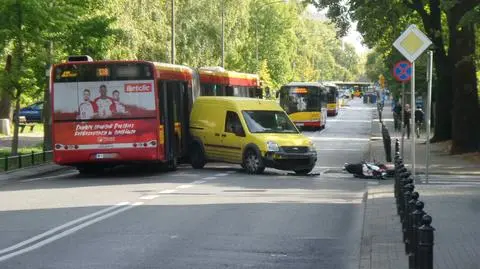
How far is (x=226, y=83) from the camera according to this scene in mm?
30953

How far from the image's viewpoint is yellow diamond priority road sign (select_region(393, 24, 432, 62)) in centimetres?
1661

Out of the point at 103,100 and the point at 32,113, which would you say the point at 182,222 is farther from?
the point at 32,113

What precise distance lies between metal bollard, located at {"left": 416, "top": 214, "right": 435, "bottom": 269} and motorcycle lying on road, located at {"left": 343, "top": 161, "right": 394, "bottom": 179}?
563 inches

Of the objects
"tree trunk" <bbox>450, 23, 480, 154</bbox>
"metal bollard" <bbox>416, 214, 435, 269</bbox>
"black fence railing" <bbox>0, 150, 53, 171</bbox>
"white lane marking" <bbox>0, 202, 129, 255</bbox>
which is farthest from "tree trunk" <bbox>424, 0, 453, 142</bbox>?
"metal bollard" <bbox>416, 214, 435, 269</bbox>

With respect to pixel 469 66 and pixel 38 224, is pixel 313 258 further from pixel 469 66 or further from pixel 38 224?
pixel 469 66

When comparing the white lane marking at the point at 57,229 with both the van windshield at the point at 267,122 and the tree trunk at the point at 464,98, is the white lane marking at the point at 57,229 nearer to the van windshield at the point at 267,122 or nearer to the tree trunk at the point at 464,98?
the van windshield at the point at 267,122

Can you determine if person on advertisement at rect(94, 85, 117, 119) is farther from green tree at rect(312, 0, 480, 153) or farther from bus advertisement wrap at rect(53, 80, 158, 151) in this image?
green tree at rect(312, 0, 480, 153)

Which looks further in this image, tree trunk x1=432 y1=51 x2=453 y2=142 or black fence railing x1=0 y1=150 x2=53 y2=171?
tree trunk x1=432 y1=51 x2=453 y2=142

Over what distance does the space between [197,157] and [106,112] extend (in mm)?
3801

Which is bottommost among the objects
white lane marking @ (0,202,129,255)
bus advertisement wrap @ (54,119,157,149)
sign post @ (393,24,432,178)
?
white lane marking @ (0,202,129,255)

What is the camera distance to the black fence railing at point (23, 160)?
2266 cm

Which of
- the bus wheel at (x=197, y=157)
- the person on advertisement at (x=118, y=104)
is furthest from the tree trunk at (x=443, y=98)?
the person on advertisement at (x=118, y=104)

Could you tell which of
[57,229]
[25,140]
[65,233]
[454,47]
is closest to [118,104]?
[57,229]

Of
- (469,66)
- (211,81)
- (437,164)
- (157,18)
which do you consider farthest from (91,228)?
(157,18)
